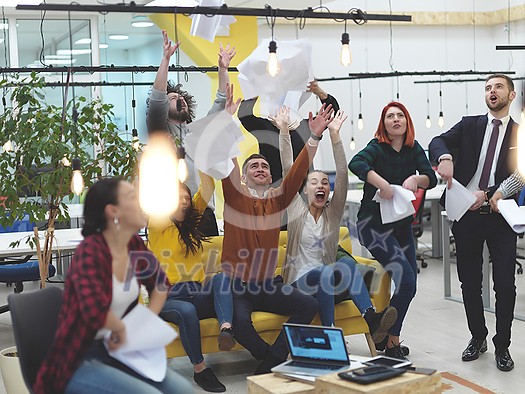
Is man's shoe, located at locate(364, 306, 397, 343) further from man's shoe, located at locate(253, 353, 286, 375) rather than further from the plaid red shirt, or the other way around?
the plaid red shirt

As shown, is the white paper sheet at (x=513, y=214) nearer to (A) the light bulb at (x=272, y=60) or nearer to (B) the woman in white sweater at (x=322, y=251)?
(B) the woman in white sweater at (x=322, y=251)

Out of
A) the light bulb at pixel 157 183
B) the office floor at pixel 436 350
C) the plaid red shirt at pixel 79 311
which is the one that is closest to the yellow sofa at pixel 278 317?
the office floor at pixel 436 350

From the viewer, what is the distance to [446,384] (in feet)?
17.2

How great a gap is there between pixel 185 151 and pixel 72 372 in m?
2.67

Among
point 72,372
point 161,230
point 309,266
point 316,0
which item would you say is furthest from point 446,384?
point 316,0

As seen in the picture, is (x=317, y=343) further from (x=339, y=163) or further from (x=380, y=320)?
(x=339, y=163)

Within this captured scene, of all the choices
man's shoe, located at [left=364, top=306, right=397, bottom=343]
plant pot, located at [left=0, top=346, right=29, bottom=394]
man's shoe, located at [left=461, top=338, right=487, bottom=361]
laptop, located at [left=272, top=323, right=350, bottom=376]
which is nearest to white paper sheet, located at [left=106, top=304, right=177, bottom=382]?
laptop, located at [left=272, top=323, right=350, bottom=376]

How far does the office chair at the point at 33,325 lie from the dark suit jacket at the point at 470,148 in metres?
2.86

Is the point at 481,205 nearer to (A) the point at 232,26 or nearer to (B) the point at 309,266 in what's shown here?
(B) the point at 309,266

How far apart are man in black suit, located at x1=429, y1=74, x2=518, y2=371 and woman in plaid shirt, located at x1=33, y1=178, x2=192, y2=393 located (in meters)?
2.71

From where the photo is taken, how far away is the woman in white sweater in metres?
5.58

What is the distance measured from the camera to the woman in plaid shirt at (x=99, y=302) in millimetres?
3111

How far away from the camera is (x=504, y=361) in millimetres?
5473

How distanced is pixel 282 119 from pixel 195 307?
1417mm
